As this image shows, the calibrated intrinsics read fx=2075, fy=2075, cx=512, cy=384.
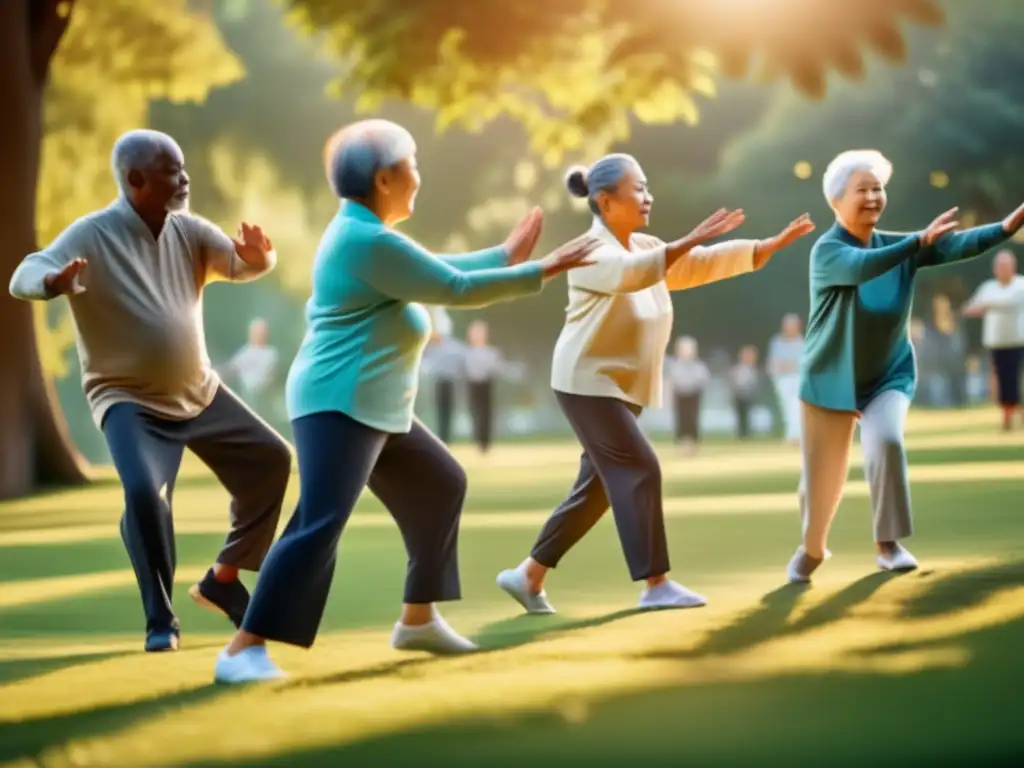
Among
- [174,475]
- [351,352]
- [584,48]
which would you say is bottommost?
[174,475]

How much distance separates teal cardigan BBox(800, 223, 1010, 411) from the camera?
30.9 ft

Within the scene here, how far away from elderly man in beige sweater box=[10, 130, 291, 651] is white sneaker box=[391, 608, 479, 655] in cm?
99

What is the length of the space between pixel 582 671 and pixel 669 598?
1.90m

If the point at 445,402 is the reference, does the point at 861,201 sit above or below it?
above

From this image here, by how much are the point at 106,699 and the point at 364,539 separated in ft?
22.5

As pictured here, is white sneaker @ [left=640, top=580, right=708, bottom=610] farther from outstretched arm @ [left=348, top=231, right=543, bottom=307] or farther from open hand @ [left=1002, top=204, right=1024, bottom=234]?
outstretched arm @ [left=348, top=231, right=543, bottom=307]

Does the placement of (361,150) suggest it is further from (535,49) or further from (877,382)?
(535,49)

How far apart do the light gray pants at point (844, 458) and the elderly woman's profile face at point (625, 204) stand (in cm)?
136

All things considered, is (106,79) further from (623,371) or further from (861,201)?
(623,371)

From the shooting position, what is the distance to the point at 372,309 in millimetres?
7000

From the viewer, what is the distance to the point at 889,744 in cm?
557

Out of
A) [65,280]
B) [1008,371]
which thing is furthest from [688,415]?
[65,280]

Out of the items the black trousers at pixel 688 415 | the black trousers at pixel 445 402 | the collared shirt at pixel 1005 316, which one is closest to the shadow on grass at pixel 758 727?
the collared shirt at pixel 1005 316

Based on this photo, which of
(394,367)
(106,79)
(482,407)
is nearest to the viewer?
(394,367)
